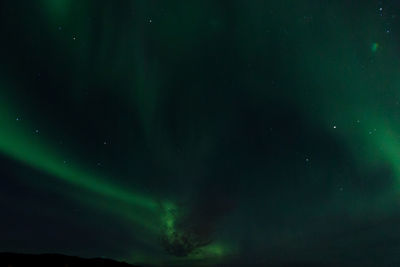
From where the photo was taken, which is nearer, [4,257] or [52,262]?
[4,257]

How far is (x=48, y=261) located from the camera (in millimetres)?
15516

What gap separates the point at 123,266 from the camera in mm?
19094

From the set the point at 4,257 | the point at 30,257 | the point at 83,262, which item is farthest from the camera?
the point at 83,262

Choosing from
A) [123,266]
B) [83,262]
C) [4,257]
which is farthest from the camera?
[123,266]

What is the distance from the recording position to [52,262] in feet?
51.0

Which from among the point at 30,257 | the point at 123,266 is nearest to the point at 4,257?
the point at 30,257

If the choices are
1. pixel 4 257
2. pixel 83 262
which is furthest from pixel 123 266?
pixel 4 257

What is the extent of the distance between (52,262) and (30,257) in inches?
38.7

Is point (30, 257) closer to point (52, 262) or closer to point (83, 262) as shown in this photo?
point (52, 262)

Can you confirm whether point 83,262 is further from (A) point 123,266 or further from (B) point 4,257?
(B) point 4,257

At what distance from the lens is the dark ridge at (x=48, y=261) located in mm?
13977

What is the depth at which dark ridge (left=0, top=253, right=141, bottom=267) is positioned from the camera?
14.0m

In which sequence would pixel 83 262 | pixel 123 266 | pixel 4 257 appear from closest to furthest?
pixel 4 257
pixel 83 262
pixel 123 266

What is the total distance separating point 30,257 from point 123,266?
216 inches
